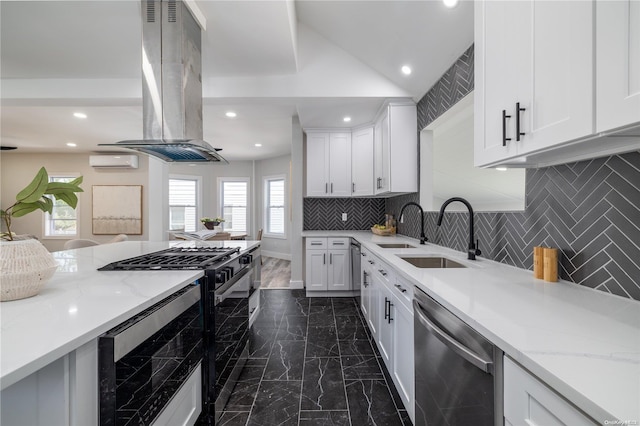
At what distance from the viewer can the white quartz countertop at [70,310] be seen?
61 cm

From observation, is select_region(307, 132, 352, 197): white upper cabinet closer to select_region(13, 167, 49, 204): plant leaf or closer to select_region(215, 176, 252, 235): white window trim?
select_region(13, 167, 49, 204): plant leaf

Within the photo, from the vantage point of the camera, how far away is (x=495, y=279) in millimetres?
1317

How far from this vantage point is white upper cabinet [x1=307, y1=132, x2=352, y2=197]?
4.10 m

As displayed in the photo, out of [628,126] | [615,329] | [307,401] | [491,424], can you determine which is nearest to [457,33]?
[628,126]

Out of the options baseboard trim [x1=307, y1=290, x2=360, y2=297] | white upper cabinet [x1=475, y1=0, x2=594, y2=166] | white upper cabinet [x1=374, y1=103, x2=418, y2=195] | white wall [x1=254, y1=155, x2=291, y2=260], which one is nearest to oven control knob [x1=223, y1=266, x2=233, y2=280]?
white upper cabinet [x1=475, y1=0, x2=594, y2=166]

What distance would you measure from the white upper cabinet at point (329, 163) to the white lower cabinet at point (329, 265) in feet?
2.62

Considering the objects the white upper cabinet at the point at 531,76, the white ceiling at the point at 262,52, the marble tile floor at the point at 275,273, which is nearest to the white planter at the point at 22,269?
the white upper cabinet at the point at 531,76

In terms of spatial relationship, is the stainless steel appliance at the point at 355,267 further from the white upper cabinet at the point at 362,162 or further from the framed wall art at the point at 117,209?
the framed wall art at the point at 117,209

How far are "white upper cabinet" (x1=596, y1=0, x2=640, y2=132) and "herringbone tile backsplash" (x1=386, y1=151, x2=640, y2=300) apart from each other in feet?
1.60

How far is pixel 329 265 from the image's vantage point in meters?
3.80

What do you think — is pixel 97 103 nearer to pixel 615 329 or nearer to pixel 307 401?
pixel 307 401

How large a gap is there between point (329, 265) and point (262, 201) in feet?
13.8

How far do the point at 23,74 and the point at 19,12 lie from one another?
1241mm

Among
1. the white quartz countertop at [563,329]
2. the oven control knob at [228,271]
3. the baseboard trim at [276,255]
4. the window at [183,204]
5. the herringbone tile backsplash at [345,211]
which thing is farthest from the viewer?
the window at [183,204]
